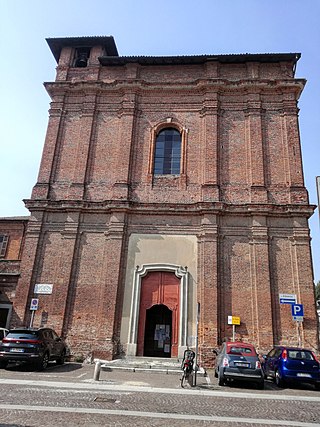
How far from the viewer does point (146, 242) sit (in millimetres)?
17281

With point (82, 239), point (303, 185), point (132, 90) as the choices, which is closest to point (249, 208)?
point (303, 185)

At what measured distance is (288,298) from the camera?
15.3 meters

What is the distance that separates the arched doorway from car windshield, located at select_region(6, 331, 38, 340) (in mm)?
5518

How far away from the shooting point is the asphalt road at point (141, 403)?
6055 mm

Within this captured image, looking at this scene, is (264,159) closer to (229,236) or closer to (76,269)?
(229,236)

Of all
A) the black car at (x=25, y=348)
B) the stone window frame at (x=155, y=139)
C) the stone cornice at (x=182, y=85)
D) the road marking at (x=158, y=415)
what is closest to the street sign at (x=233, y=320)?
the stone window frame at (x=155, y=139)

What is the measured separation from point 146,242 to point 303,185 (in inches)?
328

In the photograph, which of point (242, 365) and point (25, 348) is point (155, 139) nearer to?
point (25, 348)

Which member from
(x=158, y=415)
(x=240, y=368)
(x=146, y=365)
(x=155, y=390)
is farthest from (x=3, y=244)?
(x=158, y=415)

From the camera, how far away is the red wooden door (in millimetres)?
15992

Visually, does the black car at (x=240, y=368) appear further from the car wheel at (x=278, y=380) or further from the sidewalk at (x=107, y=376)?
the car wheel at (x=278, y=380)

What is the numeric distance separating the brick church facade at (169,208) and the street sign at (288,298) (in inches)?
17.0

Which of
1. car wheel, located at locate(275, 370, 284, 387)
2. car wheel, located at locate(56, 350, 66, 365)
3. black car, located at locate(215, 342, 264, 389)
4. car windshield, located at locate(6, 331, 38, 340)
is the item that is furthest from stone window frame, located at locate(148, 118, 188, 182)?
car wheel, located at locate(275, 370, 284, 387)

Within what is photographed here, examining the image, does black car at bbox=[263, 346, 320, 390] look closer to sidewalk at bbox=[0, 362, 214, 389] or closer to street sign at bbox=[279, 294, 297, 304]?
sidewalk at bbox=[0, 362, 214, 389]
